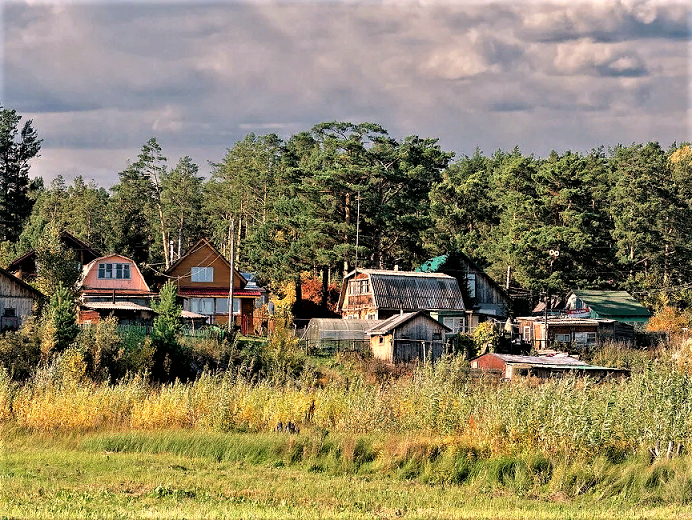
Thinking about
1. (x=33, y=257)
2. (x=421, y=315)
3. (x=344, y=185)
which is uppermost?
(x=344, y=185)

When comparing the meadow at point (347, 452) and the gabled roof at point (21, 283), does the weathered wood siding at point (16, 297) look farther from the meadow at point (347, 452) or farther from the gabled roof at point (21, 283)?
the meadow at point (347, 452)

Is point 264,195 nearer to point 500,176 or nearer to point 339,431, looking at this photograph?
point 500,176

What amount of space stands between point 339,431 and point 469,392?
5.59 metres

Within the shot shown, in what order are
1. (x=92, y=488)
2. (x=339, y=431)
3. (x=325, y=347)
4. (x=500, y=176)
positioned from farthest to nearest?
(x=500, y=176) → (x=325, y=347) → (x=339, y=431) → (x=92, y=488)

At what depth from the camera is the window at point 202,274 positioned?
6191 cm

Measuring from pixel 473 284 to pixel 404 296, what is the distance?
8360 mm

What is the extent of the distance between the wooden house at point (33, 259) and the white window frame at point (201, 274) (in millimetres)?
6128

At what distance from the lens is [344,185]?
215 feet

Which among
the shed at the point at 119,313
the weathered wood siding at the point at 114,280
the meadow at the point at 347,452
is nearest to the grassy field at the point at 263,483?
the meadow at the point at 347,452

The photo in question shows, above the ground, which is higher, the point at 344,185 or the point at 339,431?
the point at 344,185

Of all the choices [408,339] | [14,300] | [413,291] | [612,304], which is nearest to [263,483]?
[14,300]

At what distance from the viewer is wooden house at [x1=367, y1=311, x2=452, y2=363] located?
1930 inches

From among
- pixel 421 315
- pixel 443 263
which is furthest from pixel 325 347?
pixel 443 263

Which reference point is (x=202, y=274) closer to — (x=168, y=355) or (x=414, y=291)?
(x=414, y=291)
